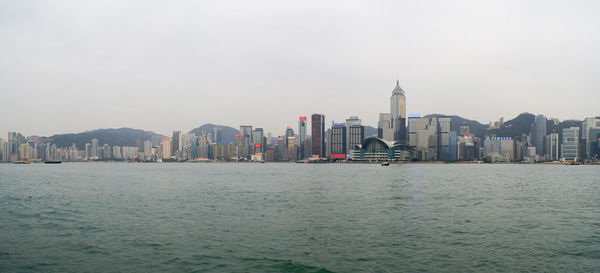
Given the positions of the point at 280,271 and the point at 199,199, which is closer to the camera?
the point at 280,271

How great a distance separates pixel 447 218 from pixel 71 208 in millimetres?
35351

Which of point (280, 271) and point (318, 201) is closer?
point (280, 271)

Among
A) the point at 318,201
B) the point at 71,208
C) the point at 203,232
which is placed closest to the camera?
the point at 203,232

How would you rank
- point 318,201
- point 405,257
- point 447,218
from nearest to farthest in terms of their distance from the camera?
point 405,257 → point 447,218 → point 318,201

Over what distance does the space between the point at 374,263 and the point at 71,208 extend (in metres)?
33.4

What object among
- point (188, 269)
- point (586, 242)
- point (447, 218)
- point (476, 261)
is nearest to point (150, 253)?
point (188, 269)

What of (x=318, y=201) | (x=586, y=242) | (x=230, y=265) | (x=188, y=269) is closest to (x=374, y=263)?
(x=230, y=265)

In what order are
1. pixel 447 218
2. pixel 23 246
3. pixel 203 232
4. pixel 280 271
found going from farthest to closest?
pixel 447 218 → pixel 203 232 → pixel 23 246 → pixel 280 271

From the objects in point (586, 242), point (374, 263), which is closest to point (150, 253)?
point (374, 263)

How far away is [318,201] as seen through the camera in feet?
147

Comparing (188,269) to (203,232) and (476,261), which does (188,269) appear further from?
(476,261)

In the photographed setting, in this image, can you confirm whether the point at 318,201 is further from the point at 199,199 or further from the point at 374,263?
the point at 374,263

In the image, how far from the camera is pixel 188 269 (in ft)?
59.7

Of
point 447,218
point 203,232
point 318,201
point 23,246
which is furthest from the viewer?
point 318,201
